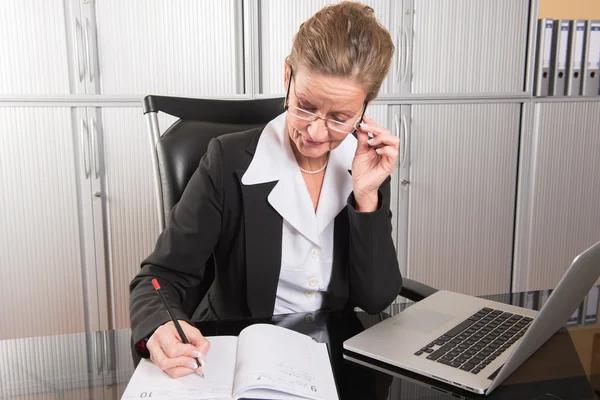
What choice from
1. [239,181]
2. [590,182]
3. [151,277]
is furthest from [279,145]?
[590,182]

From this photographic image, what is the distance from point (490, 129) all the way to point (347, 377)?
2123mm

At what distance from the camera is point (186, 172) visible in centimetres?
131

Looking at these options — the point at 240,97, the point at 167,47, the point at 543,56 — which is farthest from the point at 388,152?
the point at 543,56

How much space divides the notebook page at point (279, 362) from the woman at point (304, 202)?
0.83ft

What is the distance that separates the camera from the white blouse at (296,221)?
4.09 feet

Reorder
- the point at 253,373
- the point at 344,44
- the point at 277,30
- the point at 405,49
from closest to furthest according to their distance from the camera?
the point at 253,373 → the point at 344,44 → the point at 277,30 → the point at 405,49

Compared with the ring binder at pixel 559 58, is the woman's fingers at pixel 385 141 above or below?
below

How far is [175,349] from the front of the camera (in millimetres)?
834

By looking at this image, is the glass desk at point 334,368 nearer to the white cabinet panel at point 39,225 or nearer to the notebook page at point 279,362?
the notebook page at point 279,362

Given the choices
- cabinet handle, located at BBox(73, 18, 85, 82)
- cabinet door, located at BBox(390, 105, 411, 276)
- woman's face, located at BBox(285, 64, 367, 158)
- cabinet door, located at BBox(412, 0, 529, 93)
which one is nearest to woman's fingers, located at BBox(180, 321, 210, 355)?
woman's face, located at BBox(285, 64, 367, 158)

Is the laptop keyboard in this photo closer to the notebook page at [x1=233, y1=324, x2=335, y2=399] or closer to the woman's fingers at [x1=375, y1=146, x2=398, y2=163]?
the notebook page at [x1=233, y1=324, x2=335, y2=399]

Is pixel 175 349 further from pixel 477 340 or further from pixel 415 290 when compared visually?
pixel 415 290

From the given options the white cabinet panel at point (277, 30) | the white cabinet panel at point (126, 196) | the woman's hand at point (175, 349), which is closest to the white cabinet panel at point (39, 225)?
the white cabinet panel at point (126, 196)

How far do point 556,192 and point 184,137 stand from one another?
2.14m
